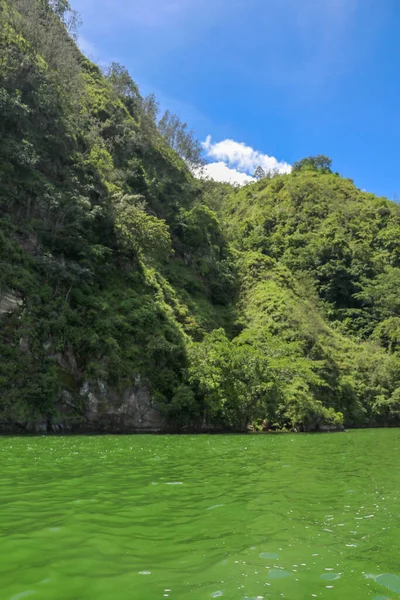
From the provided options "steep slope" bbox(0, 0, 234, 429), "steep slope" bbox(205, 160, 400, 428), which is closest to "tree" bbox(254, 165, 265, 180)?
"steep slope" bbox(205, 160, 400, 428)

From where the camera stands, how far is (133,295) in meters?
37.1

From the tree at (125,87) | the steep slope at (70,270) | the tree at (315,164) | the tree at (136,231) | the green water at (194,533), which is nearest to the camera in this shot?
the green water at (194,533)

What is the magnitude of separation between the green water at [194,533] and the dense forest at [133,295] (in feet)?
58.4

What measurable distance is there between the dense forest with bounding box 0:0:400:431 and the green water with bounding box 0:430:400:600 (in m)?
17.8

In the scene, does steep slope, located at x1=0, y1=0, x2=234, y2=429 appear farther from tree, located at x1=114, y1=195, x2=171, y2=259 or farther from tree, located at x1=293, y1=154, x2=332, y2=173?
tree, located at x1=293, y1=154, x2=332, y2=173

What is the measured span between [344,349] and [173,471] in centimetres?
5041

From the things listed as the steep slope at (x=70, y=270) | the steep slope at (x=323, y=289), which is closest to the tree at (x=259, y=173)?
the steep slope at (x=323, y=289)

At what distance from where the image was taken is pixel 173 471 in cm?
1194

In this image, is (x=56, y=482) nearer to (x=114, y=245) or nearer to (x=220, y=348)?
(x=220, y=348)

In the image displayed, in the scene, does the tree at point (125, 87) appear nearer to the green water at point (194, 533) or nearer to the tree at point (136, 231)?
the tree at point (136, 231)

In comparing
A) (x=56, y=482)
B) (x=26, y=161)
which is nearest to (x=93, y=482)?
(x=56, y=482)

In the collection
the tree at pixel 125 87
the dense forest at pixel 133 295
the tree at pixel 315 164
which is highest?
the tree at pixel 315 164

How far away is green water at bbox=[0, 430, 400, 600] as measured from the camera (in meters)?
4.36

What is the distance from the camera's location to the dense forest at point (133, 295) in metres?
29.1
